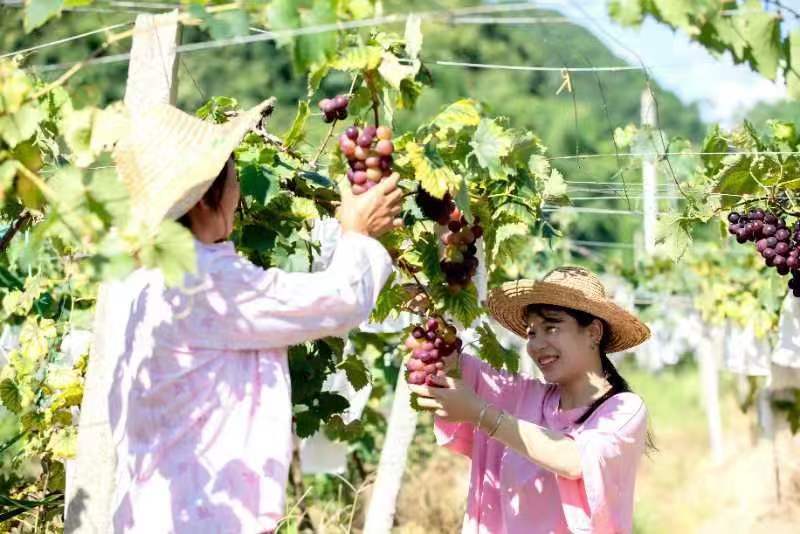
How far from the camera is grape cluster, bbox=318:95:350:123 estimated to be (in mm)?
2703

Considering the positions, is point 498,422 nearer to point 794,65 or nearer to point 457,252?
point 457,252

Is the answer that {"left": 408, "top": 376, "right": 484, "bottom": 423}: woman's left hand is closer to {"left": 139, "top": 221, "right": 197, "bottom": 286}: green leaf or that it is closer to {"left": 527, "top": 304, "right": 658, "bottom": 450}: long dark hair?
{"left": 527, "top": 304, "right": 658, "bottom": 450}: long dark hair

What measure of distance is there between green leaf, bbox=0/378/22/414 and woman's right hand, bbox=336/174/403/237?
1923mm

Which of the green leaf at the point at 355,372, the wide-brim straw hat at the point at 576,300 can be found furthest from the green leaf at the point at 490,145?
the green leaf at the point at 355,372

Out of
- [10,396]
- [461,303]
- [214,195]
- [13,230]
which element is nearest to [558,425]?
[461,303]

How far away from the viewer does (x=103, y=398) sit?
307 centimetres

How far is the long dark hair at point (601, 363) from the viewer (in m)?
3.23

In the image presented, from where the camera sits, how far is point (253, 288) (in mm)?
2268

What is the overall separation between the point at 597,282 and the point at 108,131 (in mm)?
1576

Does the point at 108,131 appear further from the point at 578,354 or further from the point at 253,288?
the point at 578,354

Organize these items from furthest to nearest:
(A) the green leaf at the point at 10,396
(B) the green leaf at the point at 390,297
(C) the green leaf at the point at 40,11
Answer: (A) the green leaf at the point at 10,396, (B) the green leaf at the point at 390,297, (C) the green leaf at the point at 40,11

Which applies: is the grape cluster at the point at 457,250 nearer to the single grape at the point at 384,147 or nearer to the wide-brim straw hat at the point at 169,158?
the single grape at the point at 384,147

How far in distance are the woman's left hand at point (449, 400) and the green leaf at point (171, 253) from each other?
3.12 feet

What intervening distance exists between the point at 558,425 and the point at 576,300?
323 millimetres
